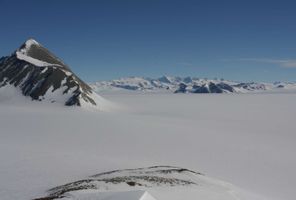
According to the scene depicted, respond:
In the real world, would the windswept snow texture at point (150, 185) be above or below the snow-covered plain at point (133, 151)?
below

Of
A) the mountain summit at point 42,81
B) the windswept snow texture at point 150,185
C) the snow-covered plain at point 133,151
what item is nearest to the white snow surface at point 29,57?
the mountain summit at point 42,81

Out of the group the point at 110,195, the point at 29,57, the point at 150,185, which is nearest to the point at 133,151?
the point at 150,185

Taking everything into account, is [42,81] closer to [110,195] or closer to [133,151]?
[133,151]

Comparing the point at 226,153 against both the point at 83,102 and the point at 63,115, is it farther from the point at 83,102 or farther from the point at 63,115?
the point at 83,102

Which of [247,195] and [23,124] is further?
[23,124]

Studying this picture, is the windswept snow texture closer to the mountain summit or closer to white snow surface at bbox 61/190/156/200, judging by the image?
white snow surface at bbox 61/190/156/200

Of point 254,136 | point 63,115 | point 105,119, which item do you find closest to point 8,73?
point 63,115

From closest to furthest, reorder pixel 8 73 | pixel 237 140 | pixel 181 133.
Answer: pixel 237 140, pixel 181 133, pixel 8 73

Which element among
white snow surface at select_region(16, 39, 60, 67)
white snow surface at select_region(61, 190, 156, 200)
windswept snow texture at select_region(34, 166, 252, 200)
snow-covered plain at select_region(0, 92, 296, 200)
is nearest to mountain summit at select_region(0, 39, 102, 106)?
white snow surface at select_region(16, 39, 60, 67)

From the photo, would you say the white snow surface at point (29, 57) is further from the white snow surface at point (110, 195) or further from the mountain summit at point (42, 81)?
the white snow surface at point (110, 195)
